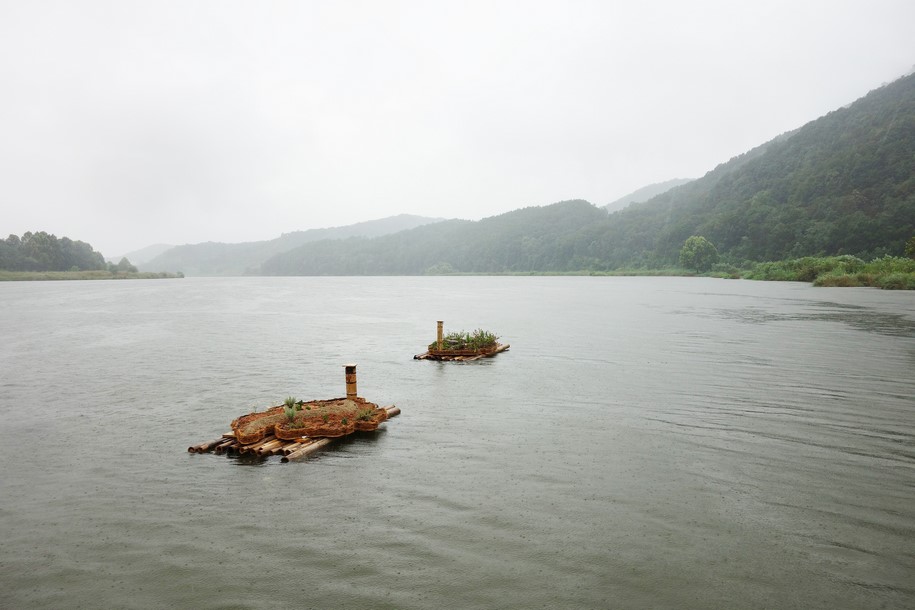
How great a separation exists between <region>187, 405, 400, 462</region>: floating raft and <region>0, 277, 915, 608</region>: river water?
30 cm

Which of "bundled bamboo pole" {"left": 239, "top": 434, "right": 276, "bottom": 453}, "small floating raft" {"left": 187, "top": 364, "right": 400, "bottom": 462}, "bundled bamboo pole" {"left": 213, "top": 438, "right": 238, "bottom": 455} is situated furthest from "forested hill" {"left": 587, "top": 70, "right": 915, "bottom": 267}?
"bundled bamboo pole" {"left": 213, "top": 438, "right": 238, "bottom": 455}

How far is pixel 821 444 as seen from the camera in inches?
501

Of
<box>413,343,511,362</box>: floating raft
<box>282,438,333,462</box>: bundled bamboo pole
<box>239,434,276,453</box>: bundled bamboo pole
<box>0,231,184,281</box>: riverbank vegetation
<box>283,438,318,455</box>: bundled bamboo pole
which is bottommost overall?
<box>413,343,511,362</box>: floating raft

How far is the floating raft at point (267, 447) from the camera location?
494 inches

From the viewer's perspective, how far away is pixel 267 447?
1265 cm

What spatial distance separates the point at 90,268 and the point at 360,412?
753ft

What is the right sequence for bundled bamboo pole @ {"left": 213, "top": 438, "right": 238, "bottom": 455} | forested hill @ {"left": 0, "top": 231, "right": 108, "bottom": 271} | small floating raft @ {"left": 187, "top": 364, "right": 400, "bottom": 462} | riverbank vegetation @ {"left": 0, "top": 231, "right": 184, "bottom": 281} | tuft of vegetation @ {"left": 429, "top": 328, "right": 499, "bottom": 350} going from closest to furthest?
small floating raft @ {"left": 187, "top": 364, "right": 400, "bottom": 462}
bundled bamboo pole @ {"left": 213, "top": 438, "right": 238, "bottom": 455}
tuft of vegetation @ {"left": 429, "top": 328, "right": 499, "bottom": 350}
riverbank vegetation @ {"left": 0, "top": 231, "right": 184, "bottom": 281}
forested hill @ {"left": 0, "top": 231, "right": 108, "bottom": 271}

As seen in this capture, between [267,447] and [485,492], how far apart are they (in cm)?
568

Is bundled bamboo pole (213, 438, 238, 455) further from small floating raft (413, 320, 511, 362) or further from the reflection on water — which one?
the reflection on water

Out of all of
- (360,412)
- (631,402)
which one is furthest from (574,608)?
(631,402)

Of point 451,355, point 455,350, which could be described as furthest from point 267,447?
point 455,350

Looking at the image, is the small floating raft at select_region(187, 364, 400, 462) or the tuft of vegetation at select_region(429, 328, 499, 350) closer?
the small floating raft at select_region(187, 364, 400, 462)

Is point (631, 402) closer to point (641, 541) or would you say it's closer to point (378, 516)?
point (641, 541)

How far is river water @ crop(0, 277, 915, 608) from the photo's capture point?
7.38m
